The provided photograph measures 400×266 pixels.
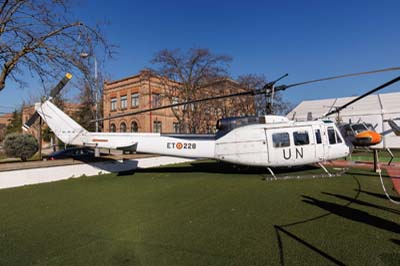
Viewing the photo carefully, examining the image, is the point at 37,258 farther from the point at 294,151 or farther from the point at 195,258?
the point at 294,151

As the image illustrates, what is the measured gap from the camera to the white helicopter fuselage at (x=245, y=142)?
9484 mm

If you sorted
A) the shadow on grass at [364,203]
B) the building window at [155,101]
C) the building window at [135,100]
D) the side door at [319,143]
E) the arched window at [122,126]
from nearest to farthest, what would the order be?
the shadow on grass at [364,203], the side door at [319,143], the building window at [155,101], the building window at [135,100], the arched window at [122,126]

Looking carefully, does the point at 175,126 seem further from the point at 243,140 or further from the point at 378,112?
the point at 378,112

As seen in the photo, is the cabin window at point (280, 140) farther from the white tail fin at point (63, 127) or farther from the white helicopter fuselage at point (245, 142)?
the white tail fin at point (63, 127)

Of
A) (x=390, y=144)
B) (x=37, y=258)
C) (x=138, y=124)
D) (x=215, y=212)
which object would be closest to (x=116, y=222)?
(x=37, y=258)

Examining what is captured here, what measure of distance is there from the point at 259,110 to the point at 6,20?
23.9m

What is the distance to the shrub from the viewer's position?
11.8 m

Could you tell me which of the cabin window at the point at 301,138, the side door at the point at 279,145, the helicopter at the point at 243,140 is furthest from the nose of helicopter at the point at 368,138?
the side door at the point at 279,145

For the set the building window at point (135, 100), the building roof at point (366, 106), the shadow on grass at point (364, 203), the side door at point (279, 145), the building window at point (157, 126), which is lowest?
the shadow on grass at point (364, 203)

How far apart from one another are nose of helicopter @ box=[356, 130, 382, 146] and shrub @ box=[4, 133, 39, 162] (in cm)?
1603

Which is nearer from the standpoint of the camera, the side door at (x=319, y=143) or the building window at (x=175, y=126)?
the side door at (x=319, y=143)

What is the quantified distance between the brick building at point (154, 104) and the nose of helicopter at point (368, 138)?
1376 centimetres

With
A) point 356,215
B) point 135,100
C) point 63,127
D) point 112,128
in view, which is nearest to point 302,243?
point 356,215

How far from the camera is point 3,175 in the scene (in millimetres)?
8953
